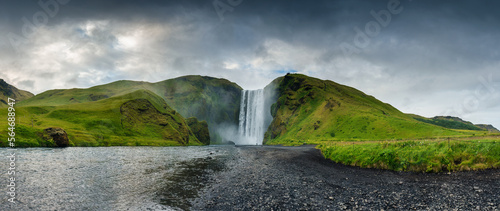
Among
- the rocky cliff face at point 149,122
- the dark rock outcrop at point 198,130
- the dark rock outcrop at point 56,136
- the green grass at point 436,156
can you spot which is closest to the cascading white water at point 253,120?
the dark rock outcrop at point 198,130

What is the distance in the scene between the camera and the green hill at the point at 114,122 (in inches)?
3760

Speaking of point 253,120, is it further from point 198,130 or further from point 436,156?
point 436,156

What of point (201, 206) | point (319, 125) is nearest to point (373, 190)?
point (201, 206)

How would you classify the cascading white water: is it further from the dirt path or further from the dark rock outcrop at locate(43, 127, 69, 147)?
the dirt path

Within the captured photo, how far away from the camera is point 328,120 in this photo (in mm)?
127250

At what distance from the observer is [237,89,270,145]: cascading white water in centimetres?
18800

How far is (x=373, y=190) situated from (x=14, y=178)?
95.0 ft

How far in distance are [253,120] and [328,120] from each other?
251 feet

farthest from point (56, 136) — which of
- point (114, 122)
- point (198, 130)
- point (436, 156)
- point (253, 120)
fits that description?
point (253, 120)

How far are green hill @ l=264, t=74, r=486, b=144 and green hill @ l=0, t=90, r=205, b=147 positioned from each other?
6930 cm

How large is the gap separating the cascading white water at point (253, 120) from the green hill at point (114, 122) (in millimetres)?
54981

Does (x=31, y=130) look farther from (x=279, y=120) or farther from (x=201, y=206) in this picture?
(x=279, y=120)

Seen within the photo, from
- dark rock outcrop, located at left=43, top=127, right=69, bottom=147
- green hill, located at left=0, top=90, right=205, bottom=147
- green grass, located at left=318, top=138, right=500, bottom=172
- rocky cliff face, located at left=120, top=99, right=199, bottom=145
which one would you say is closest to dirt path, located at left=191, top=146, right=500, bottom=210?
green grass, located at left=318, top=138, right=500, bottom=172

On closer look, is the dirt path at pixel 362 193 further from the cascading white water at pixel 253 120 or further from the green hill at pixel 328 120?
the cascading white water at pixel 253 120
